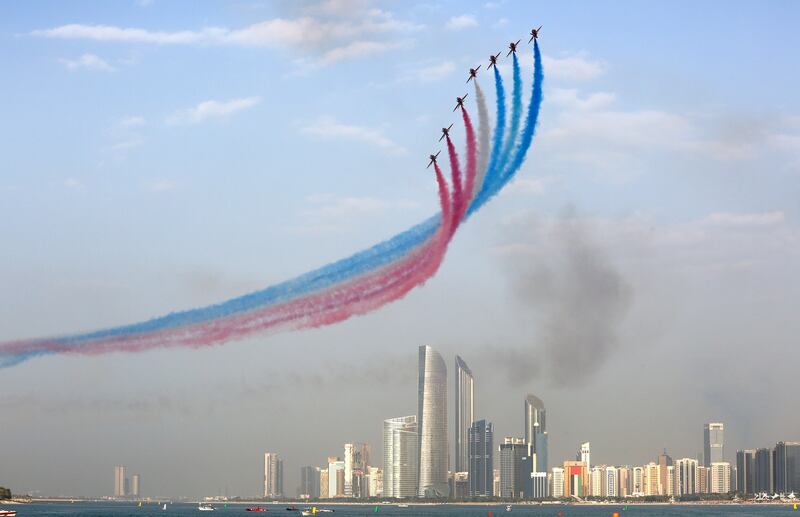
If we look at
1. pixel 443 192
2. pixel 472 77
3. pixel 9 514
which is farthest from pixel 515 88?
pixel 9 514

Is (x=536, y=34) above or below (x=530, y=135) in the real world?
above

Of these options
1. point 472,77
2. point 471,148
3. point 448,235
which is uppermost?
point 472,77

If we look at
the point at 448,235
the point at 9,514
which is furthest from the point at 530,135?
the point at 9,514

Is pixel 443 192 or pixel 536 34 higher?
pixel 536 34

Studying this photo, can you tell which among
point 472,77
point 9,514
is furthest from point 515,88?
point 9,514

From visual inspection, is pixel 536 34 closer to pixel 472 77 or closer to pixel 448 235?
pixel 472 77

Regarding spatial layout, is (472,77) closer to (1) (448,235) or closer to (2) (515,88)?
(2) (515,88)

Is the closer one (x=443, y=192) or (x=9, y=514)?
(x=443, y=192)

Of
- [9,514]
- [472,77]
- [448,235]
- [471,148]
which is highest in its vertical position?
[472,77]

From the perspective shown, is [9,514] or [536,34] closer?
[536,34]
